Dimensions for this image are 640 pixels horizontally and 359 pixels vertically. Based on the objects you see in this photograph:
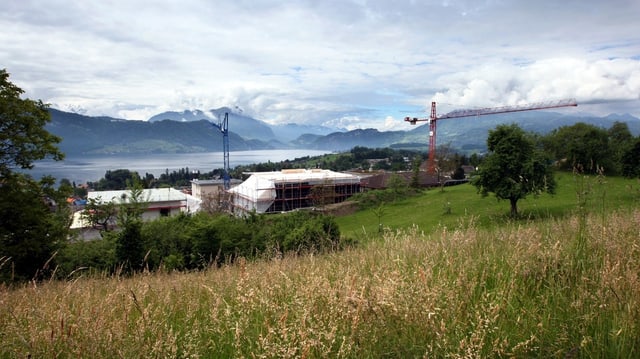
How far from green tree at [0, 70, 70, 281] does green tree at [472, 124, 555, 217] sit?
72.8 ft

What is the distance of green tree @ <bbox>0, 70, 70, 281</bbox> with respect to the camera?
41.5ft

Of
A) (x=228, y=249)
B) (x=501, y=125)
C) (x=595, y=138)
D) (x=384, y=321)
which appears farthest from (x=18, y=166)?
(x=595, y=138)

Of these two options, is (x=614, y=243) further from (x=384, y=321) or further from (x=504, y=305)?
(x=384, y=321)

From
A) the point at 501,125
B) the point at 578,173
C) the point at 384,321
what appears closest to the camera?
the point at 384,321

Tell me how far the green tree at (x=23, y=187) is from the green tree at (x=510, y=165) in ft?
72.8

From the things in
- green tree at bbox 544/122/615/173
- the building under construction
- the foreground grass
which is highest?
green tree at bbox 544/122/615/173

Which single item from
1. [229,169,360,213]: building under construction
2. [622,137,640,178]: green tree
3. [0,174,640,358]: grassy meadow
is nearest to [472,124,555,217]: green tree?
[622,137,640,178]: green tree

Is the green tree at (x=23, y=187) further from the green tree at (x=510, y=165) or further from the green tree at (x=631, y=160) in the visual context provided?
the green tree at (x=631, y=160)

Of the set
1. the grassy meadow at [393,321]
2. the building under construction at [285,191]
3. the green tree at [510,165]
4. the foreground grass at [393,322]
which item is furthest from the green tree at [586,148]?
the foreground grass at [393,322]

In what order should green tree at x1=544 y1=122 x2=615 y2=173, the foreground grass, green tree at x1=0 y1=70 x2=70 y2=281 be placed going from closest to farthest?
the foreground grass → green tree at x1=0 y1=70 x2=70 y2=281 → green tree at x1=544 y1=122 x2=615 y2=173

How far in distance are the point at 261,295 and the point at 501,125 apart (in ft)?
83.8

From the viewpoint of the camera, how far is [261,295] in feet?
8.14

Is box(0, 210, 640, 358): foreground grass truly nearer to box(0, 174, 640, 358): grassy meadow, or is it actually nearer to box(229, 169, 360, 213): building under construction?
box(0, 174, 640, 358): grassy meadow

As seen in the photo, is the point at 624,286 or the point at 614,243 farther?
the point at 614,243
